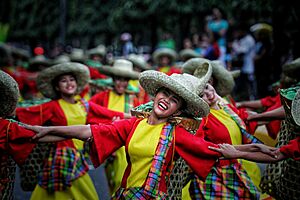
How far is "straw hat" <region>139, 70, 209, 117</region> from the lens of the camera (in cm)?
332

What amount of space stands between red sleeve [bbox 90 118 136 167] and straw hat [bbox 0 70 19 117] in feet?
2.51

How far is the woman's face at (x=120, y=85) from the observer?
651 centimetres

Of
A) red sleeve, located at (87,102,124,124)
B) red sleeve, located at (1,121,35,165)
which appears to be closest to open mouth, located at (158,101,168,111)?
red sleeve, located at (1,121,35,165)

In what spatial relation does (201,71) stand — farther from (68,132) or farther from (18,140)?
(18,140)

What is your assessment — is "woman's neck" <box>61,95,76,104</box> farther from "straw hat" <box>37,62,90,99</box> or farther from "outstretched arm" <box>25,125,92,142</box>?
"outstretched arm" <box>25,125,92,142</box>

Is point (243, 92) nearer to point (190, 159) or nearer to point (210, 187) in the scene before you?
point (210, 187)

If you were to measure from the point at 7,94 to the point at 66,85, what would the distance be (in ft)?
5.76

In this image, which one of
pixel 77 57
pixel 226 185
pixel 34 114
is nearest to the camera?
pixel 226 185

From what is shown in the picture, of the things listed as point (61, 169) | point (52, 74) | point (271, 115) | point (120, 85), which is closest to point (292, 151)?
point (271, 115)

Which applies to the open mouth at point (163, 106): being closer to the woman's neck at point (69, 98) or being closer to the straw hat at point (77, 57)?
the woman's neck at point (69, 98)

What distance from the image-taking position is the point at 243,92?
1231 centimetres

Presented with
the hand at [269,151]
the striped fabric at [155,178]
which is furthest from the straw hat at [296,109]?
the striped fabric at [155,178]

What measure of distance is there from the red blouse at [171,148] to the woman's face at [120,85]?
2929 mm

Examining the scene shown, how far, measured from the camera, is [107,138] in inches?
138
